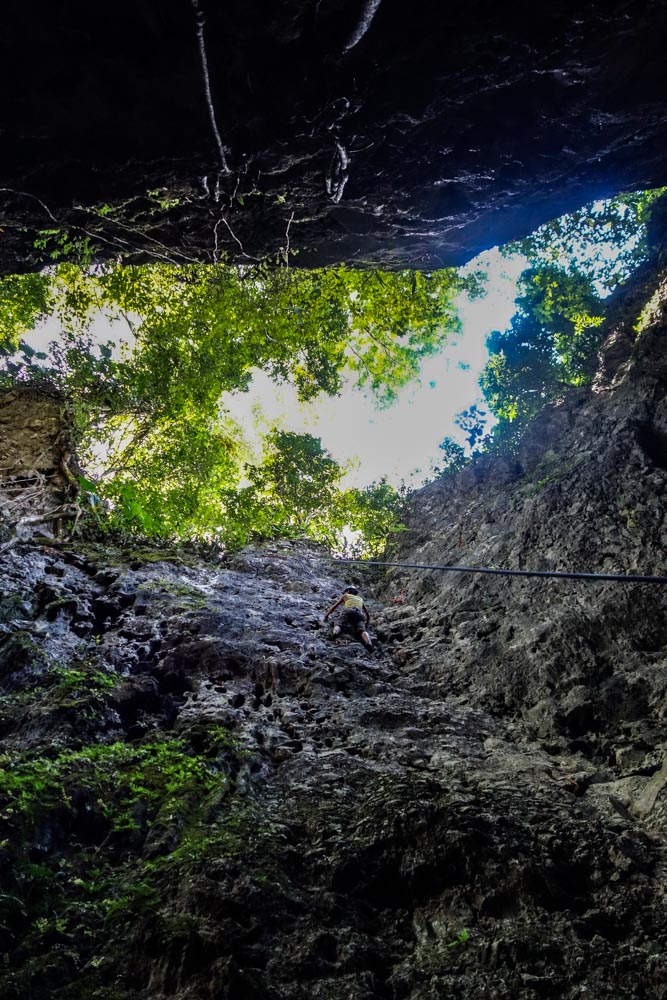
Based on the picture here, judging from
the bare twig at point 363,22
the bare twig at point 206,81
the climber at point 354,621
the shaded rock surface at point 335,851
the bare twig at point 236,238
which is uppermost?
the bare twig at point 236,238

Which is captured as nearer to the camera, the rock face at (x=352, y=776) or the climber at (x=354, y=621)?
the rock face at (x=352, y=776)

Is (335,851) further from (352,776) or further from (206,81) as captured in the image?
(206,81)

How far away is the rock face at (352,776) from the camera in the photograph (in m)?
2.52

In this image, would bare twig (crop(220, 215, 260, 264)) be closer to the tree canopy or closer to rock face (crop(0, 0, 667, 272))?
rock face (crop(0, 0, 667, 272))

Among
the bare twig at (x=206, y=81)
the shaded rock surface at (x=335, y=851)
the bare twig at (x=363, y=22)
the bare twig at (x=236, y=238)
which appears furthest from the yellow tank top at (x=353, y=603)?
the bare twig at (x=363, y=22)

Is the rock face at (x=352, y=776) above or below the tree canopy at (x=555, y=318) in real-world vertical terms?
below

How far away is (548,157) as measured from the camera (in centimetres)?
605

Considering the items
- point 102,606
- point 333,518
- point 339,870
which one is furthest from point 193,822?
point 333,518

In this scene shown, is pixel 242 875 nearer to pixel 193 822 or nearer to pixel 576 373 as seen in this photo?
pixel 193 822

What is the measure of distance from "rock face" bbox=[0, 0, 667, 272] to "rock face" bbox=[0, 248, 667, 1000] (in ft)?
14.3

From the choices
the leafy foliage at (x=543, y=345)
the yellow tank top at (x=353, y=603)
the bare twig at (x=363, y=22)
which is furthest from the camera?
the leafy foliage at (x=543, y=345)

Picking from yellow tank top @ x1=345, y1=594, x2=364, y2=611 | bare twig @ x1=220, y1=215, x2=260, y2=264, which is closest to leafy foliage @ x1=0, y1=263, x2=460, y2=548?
bare twig @ x1=220, y1=215, x2=260, y2=264

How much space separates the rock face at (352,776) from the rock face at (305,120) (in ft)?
14.3

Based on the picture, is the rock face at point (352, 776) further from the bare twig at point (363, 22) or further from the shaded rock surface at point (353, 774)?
the bare twig at point (363, 22)
